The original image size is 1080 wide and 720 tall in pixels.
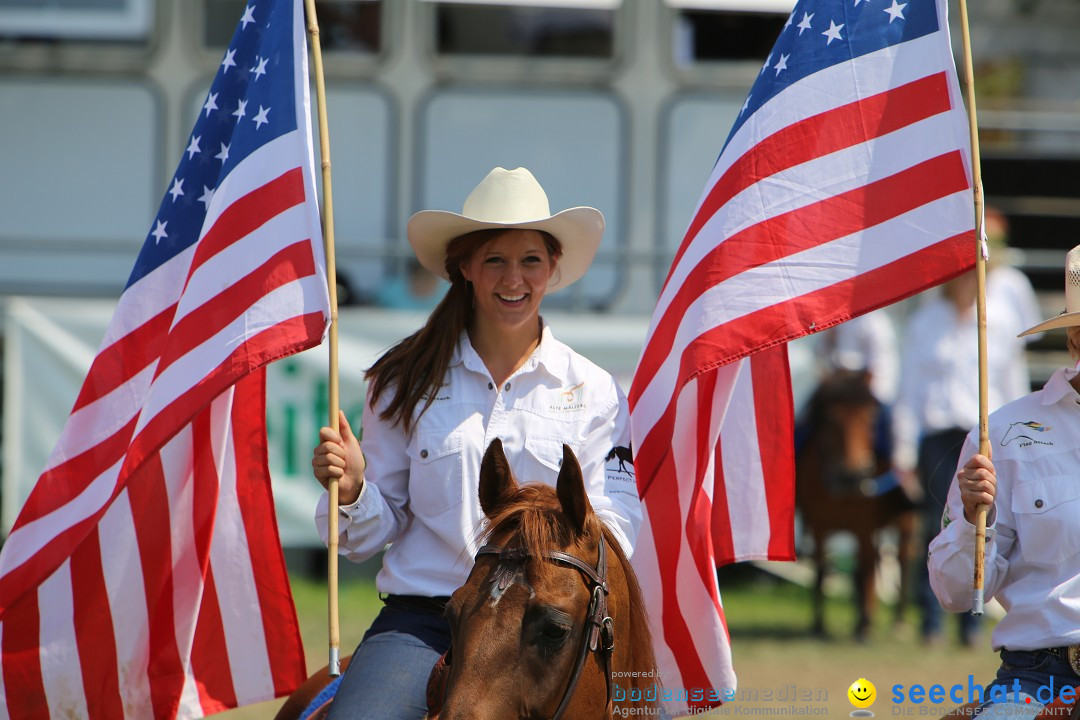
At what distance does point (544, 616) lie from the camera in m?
3.02

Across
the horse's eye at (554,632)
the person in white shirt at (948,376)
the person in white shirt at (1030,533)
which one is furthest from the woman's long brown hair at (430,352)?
the person in white shirt at (948,376)

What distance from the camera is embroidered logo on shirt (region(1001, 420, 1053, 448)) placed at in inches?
145

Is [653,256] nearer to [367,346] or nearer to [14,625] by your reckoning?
[367,346]

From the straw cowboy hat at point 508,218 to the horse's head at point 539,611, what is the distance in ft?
2.67

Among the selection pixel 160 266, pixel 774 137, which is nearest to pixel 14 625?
pixel 160 266

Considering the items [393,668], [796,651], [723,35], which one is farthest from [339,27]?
[393,668]

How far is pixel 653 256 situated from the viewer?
9750mm

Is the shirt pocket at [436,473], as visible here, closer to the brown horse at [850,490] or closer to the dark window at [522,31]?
the brown horse at [850,490]

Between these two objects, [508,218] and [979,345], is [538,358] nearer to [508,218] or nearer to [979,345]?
[508,218]

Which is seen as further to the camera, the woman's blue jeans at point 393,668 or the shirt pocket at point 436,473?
the shirt pocket at point 436,473

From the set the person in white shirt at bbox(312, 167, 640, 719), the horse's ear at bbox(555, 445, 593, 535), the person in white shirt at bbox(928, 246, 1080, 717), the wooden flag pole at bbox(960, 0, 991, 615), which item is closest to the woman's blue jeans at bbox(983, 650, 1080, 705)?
the person in white shirt at bbox(928, 246, 1080, 717)

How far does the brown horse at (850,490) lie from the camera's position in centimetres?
954

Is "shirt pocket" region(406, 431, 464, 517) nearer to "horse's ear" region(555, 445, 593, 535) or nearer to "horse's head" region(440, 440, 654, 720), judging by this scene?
"horse's head" region(440, 440, 654, 720)

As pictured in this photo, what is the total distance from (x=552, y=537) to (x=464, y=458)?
692 millimetres
